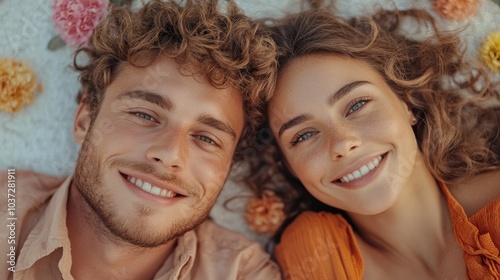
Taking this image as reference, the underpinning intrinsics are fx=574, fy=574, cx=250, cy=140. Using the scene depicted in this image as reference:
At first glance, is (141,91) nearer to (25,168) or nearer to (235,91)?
(235,91)

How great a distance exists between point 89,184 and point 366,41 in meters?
1.15

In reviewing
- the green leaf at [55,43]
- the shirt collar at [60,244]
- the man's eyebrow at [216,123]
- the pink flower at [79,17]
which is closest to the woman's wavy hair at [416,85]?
the man's eyebrow at [216,123]

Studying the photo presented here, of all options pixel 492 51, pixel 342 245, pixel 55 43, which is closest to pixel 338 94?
pixel 342 245

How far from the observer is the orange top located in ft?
6.65

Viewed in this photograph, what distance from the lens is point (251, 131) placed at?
2.30 meters

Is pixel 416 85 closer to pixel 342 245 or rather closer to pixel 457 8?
pixel 457 8

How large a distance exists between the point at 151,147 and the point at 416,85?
1.08m

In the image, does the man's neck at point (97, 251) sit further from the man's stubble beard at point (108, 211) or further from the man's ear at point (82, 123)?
the man's ear at point (82, 123)

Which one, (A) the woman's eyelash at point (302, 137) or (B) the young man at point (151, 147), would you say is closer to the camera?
(B) the young man at point (151, 147)

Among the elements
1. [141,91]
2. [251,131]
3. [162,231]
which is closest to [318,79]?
[251,131]

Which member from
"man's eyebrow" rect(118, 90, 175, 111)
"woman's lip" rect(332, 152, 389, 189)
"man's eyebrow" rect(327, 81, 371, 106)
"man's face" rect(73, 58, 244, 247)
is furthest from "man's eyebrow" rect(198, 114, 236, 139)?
"woman's lip" rect(332, 152, 389, 189)

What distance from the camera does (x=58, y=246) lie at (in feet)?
6.59

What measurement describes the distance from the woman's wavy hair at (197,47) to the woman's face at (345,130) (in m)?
0.12

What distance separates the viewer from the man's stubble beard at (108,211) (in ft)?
6.31
